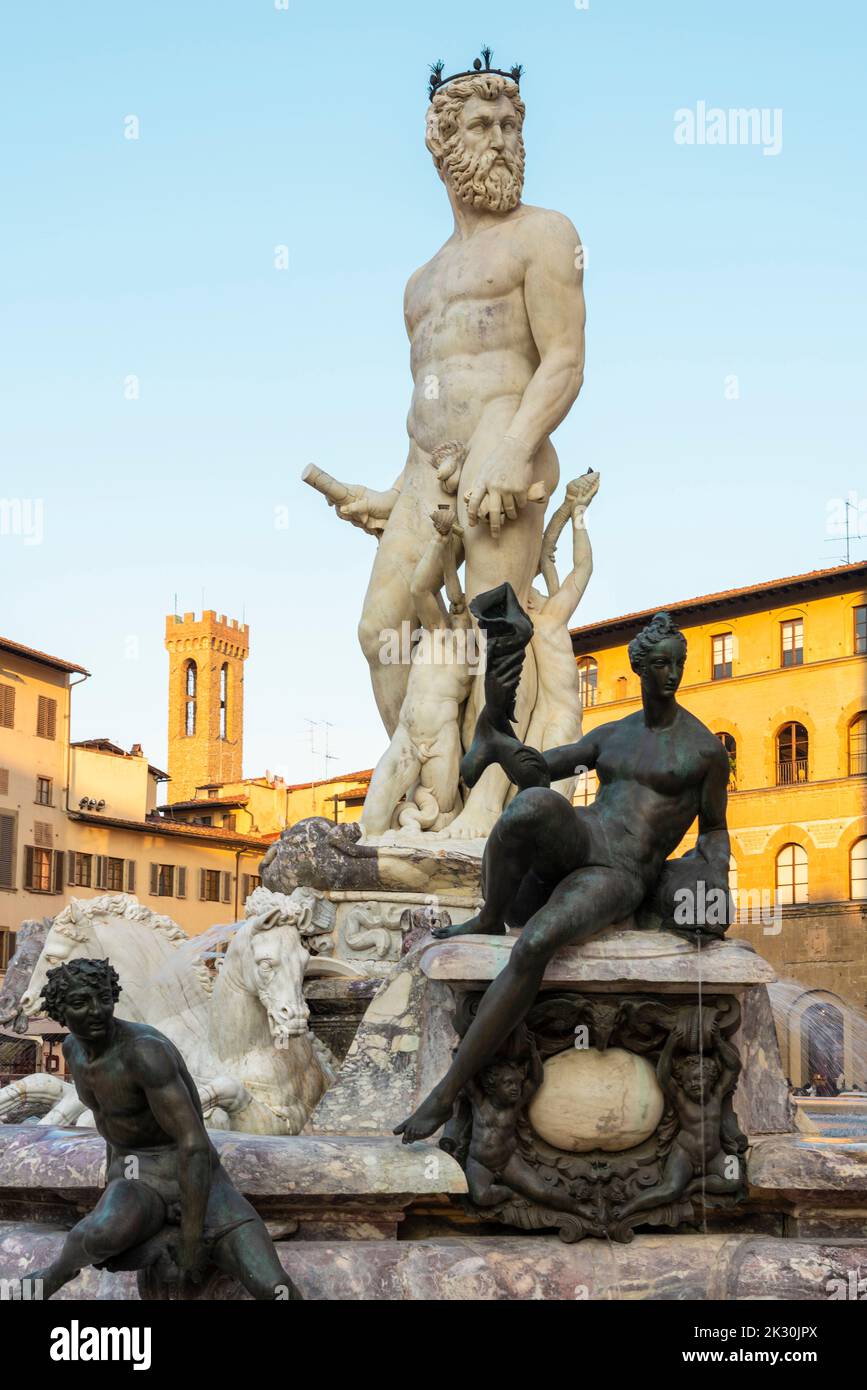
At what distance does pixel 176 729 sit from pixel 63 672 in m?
70.4

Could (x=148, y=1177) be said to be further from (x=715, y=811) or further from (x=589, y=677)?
(x=589, y=677)

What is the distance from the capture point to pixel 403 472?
31.0 feet

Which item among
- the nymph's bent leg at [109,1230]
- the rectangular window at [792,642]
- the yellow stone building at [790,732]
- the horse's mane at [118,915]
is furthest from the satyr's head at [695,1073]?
the rectangular window at [792,642]

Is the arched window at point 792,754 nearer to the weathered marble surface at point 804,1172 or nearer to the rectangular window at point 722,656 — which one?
the rectangular window at point 722,656

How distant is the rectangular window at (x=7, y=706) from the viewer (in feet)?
174

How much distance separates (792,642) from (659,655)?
50.7 m

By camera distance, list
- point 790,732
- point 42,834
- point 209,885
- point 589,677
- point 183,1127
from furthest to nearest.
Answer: point 209,885
point 589,677
point 790,732
point 42,834
point 183,1127

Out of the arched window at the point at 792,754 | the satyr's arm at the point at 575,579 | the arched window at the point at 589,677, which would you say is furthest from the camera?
the arched window at the point at 589,677

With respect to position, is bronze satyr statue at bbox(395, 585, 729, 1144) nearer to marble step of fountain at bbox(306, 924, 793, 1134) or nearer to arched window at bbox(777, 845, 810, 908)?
marble step of fountain at bbox(306, 924, 793, 1134)

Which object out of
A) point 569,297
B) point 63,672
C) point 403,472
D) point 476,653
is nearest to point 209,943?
point 476,653

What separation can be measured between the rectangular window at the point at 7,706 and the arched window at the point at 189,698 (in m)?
72.0

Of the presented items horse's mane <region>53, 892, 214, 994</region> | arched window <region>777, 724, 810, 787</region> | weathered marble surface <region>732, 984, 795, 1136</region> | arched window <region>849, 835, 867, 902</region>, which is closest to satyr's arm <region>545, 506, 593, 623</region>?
horse's mane <region>53, 892, 214, 994</region>

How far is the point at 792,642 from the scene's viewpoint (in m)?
55.0

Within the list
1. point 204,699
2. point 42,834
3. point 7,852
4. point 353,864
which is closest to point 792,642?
point 42,834
